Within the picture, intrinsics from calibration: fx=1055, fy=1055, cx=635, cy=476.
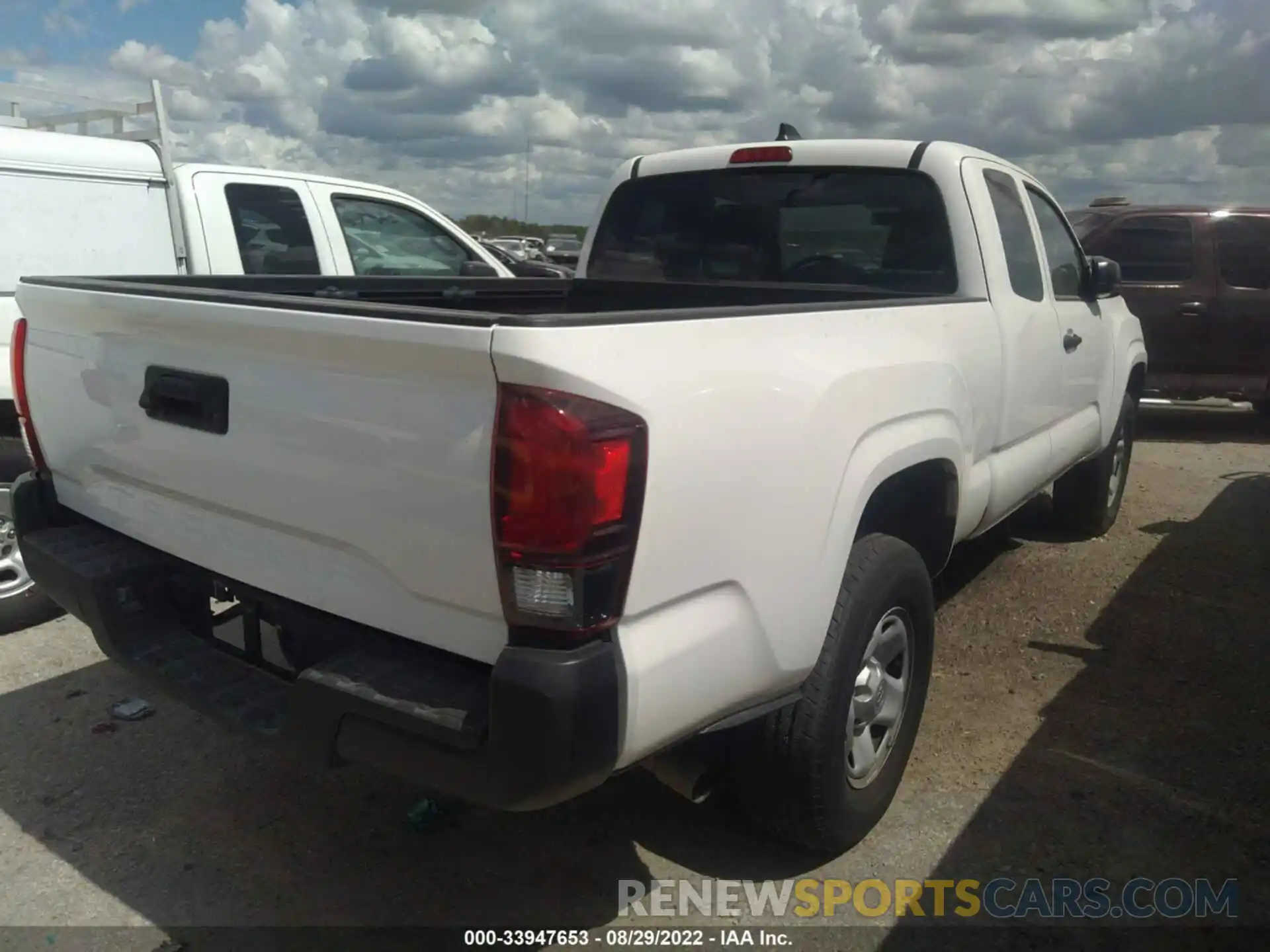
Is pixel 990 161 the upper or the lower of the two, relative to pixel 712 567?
upper

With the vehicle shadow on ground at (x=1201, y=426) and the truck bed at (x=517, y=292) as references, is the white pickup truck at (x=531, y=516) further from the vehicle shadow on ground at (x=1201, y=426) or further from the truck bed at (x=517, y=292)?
the vehicle shadow on ground at (x=1201, y=426)

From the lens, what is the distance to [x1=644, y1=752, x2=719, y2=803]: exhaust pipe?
2416 millimetres

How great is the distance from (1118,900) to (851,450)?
4.69 ft

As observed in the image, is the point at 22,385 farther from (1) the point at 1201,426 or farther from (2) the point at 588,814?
(1) the point at 1201,426

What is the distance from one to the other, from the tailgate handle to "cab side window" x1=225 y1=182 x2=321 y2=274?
3509 mm

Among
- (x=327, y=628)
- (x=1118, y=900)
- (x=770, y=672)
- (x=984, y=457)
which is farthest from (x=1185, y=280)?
(x=327, y=628)

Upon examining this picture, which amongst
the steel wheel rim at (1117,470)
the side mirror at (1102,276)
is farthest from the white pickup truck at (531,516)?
the steel wheel rim at (1117,470)

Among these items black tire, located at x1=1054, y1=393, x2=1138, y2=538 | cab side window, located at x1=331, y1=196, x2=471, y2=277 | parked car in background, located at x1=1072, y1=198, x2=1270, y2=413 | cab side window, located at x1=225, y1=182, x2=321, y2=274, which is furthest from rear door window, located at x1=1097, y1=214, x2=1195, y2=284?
cab side window, located at x1=225, y1=182, x2=321, y2=274

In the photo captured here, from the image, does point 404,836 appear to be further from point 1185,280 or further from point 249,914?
point 1185,280

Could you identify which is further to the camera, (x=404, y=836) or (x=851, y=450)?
(x=404, y=836)

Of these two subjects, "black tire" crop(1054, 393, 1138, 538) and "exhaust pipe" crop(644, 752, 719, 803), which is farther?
"black tire" crop(1054, 393, 1138, 538)

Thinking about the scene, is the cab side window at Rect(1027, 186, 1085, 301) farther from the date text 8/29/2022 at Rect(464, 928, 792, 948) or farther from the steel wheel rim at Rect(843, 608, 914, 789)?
the date text 8/29/2022 at Rect(464, 928, 792, 948)

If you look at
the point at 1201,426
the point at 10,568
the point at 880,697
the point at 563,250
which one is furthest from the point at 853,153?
the point at 563,250

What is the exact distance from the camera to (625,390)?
191 cm
